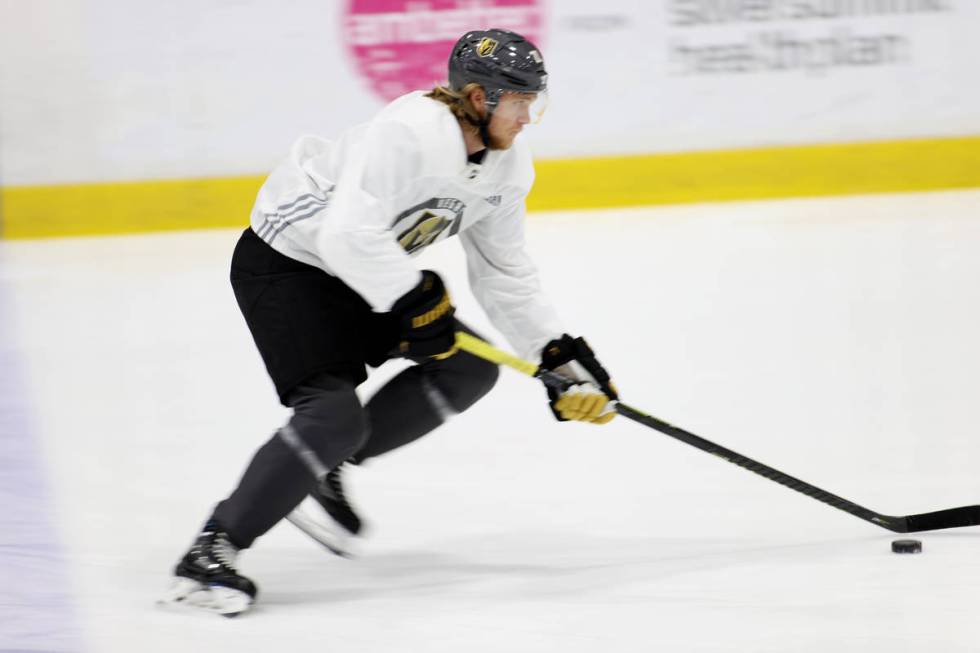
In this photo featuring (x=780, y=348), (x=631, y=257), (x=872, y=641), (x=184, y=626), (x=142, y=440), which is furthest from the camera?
(x=631, y=257)

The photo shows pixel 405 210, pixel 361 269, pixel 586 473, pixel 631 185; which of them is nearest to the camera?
pixel 361 269

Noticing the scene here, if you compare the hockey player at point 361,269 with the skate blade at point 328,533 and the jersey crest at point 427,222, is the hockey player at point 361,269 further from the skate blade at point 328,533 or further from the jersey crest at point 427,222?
the skate blade at point 328,533

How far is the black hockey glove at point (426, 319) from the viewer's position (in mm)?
1931

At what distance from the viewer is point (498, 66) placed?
6.33ft

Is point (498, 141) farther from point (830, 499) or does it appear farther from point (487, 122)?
point (830, 499)

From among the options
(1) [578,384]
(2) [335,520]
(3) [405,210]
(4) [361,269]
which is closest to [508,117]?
(3) [405,210]

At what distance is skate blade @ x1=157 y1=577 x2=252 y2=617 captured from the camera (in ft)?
6.54

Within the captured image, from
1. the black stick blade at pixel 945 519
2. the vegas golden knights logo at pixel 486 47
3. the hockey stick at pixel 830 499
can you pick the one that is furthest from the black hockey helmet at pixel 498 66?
the black stick blade at pixel 945 519

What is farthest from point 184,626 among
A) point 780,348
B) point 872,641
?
point 780,348

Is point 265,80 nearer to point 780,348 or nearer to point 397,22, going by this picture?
point 397,22

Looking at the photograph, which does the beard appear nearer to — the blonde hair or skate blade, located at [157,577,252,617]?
the blonde hair

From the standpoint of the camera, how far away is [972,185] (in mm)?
5383

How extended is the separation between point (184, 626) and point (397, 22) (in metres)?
3.82

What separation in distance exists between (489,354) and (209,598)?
0.60 meters
